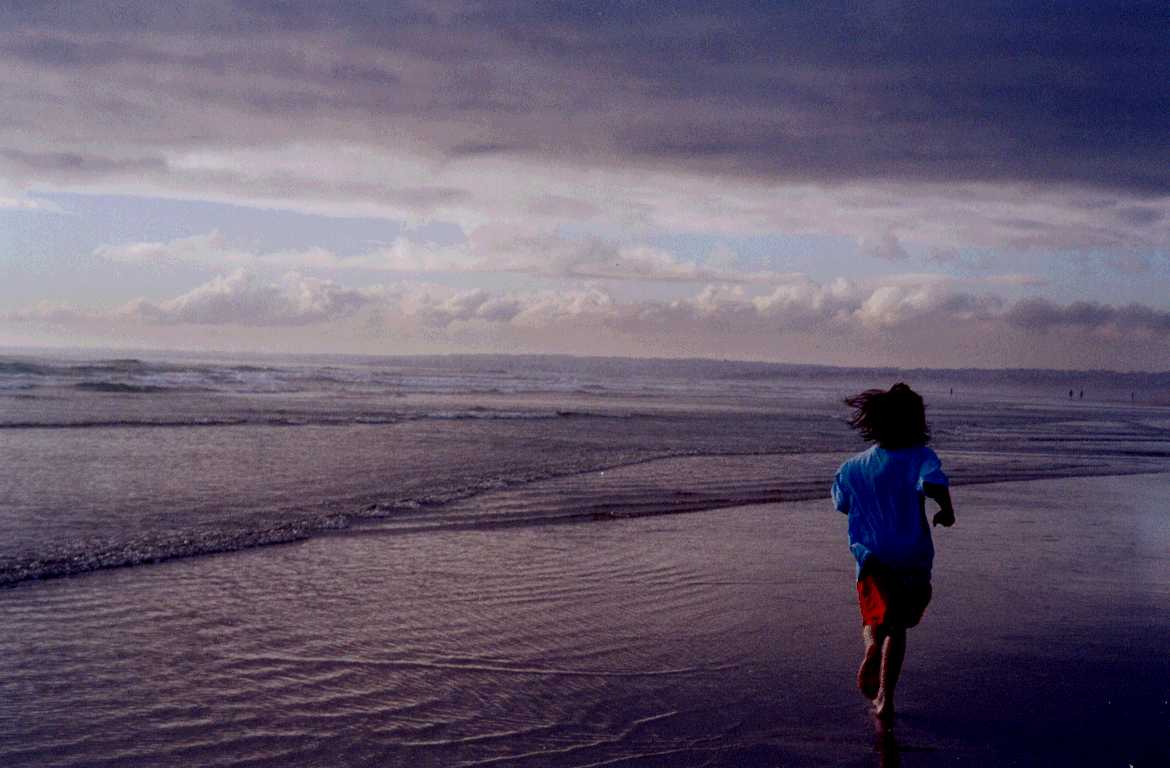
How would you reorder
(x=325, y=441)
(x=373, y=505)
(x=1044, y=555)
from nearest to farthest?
1. (x=1044, y=555)
2. (x=373, y=505)
3. (x=325, y=441)

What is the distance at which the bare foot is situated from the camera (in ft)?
18.4

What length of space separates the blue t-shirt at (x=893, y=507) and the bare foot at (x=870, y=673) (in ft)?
1.76

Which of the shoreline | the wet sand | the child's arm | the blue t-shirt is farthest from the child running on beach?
the shoreline

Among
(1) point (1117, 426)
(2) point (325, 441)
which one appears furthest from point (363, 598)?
(1) point (1117, 426)

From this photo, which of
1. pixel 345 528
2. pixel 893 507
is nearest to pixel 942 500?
pixel 893 507

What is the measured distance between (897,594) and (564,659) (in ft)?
7.09

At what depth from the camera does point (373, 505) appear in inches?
484

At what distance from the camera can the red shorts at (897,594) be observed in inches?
212

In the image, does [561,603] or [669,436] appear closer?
[561,603]

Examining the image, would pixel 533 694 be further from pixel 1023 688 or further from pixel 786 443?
pixel 786 443

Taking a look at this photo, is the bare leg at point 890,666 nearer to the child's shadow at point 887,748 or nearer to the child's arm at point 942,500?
the child's shadow at point 887,748

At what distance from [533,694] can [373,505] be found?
6.94m

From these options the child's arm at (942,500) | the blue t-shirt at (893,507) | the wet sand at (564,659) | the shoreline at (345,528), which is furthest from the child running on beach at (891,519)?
the shoreline at (345,528)

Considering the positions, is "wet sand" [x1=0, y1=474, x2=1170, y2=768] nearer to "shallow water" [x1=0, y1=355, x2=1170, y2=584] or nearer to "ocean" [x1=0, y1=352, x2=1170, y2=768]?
"ocean" [x1=0, y1=352, x2=1170, y2=768]
